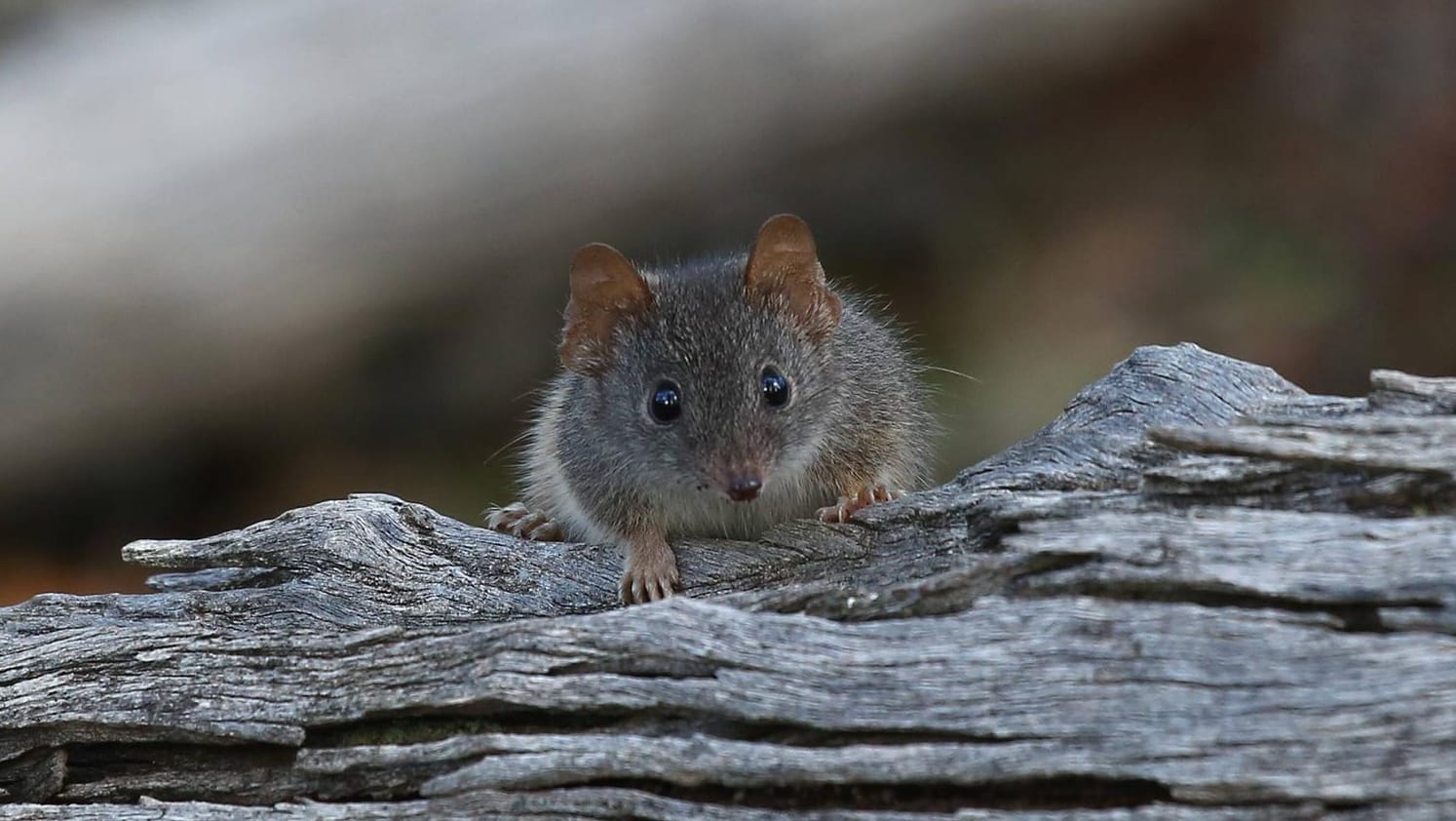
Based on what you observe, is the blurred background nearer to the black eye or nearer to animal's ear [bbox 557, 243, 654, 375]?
animal's ear [bbox 557, 243, 654, 375]

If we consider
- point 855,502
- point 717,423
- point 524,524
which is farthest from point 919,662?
point 524,524

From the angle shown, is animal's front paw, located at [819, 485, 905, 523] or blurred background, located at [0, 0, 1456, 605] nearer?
animal's front paw, located at [819, 485, 905, 523]

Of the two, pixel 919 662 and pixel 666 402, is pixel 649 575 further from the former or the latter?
pixel 919 662

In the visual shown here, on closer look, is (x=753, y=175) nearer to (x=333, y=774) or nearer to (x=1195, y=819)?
(x=333, y=774)

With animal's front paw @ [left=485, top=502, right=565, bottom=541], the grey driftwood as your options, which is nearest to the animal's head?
the grey driftwood

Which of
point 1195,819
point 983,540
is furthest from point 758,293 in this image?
point 1195,819

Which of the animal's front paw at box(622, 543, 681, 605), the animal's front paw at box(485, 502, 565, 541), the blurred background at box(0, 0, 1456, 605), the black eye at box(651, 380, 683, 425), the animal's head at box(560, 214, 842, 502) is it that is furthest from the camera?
the blurred background at box(0, 0, 1456, 605)
